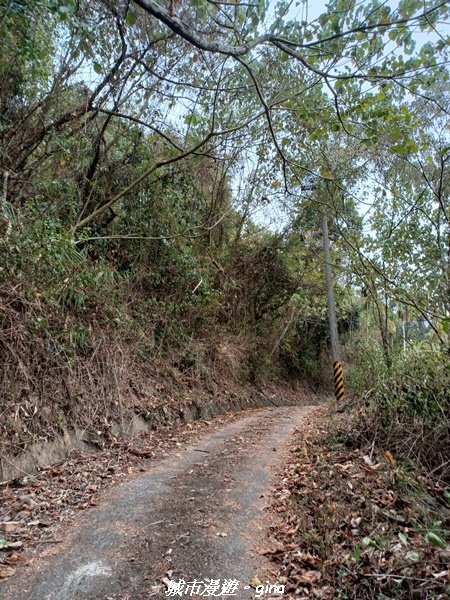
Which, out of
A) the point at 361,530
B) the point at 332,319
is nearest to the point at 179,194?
the point at 332,319

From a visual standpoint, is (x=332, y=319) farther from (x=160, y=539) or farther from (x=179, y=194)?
(x=160, y=539)

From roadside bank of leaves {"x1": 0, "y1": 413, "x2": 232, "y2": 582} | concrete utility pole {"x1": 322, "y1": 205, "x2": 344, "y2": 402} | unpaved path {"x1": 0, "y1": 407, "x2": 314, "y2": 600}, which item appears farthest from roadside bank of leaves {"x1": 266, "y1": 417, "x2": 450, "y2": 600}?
concrete utility pole {"x1": 322, "y1": 205, "x2": 344, "y2": 402}

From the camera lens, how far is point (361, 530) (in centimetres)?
298

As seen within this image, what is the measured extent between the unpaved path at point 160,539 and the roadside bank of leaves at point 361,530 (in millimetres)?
264

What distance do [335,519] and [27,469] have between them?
10.6 feet

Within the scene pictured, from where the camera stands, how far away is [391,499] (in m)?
3.37

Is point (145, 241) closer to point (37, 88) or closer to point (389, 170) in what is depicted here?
point (37, 88)

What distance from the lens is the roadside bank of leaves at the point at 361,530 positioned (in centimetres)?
239

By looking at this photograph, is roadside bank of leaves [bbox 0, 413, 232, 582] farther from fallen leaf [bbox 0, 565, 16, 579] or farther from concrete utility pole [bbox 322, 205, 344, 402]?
concrete utility pole [bbox 322, 205, 344, 402]

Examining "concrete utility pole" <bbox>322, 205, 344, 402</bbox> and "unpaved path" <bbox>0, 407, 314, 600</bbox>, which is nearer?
"unpaved path" <bbox>0, 407, 314, 600</bbox>

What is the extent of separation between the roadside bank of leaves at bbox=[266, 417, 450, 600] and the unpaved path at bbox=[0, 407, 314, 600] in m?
0.26

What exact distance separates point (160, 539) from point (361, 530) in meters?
1.61

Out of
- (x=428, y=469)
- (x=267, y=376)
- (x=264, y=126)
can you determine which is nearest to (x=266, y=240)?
(x=267, y=376)

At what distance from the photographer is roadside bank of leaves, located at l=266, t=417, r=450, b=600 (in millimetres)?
2391
